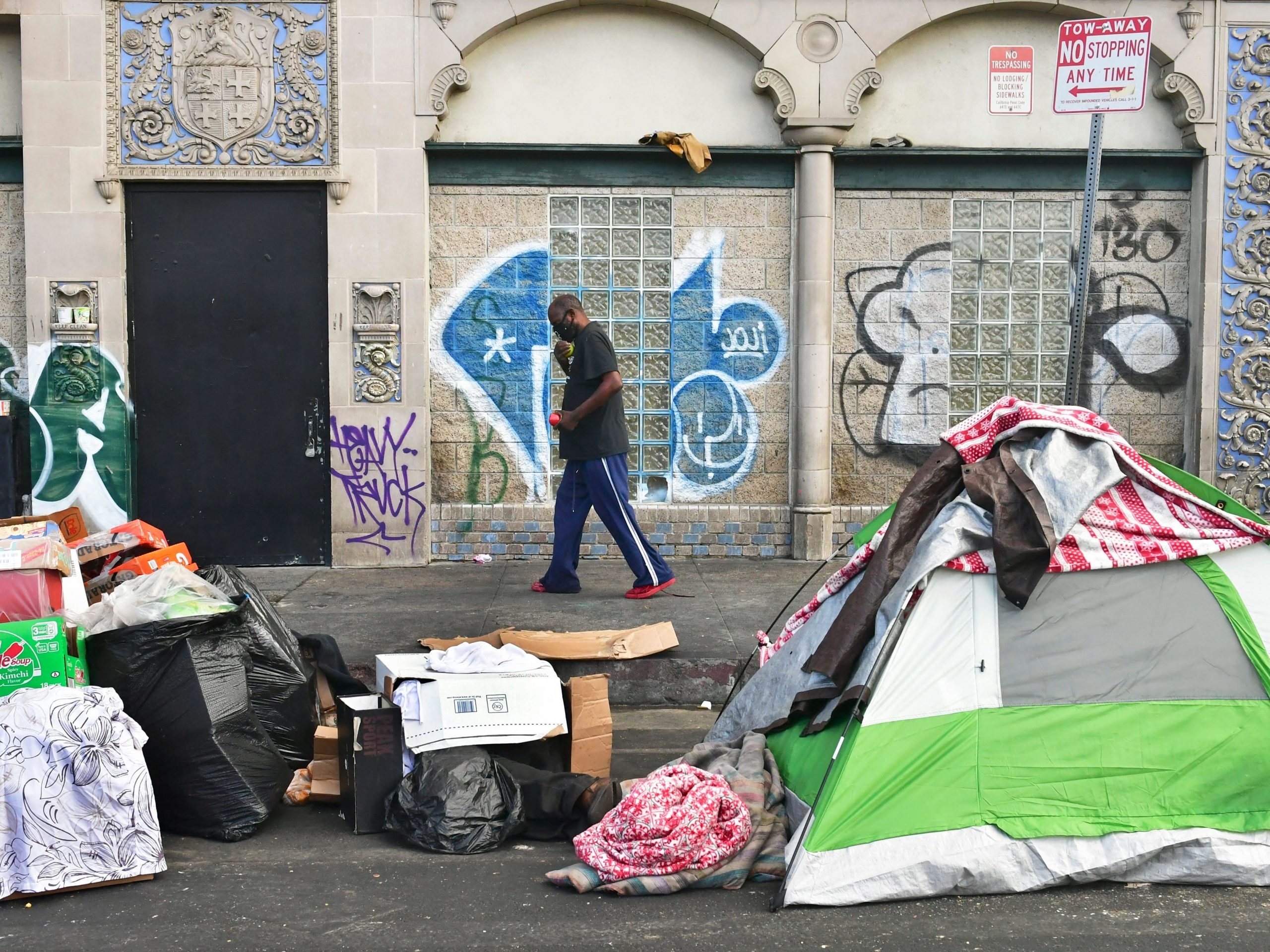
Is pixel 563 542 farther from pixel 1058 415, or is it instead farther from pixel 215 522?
pixel 1058 415

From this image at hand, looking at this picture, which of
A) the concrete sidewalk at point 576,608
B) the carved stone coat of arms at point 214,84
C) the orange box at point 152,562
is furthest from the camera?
the carved stone coat of arms at point 214,84

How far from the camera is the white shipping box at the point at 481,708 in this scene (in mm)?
4969

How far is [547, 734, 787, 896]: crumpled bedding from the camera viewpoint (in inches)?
167

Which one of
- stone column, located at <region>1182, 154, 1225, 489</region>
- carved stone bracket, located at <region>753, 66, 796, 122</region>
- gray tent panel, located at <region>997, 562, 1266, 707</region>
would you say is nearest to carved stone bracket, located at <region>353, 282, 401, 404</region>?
carved stone bracket, located at <region>753, 66, 796, 122</region>

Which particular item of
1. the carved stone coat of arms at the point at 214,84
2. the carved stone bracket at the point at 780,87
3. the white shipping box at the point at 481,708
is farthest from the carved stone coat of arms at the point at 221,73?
the white shipping box at the point at 481,708

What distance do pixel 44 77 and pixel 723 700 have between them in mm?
6980

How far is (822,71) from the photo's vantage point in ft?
32.5

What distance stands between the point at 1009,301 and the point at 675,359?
8.84 feet

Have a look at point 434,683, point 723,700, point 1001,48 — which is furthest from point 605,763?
point 1001,48

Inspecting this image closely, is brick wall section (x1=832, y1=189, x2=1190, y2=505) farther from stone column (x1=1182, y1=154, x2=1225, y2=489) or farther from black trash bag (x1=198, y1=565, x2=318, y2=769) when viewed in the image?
black trash bag (x1=198, y1=565, x2=318, y2=769)

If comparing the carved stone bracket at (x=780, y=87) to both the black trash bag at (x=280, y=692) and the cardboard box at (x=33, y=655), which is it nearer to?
the black trash bag at (x=280, y=692)

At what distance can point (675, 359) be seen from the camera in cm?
1017

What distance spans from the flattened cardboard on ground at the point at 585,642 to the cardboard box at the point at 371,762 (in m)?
1.73

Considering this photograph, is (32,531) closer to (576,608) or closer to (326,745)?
(326,745)
